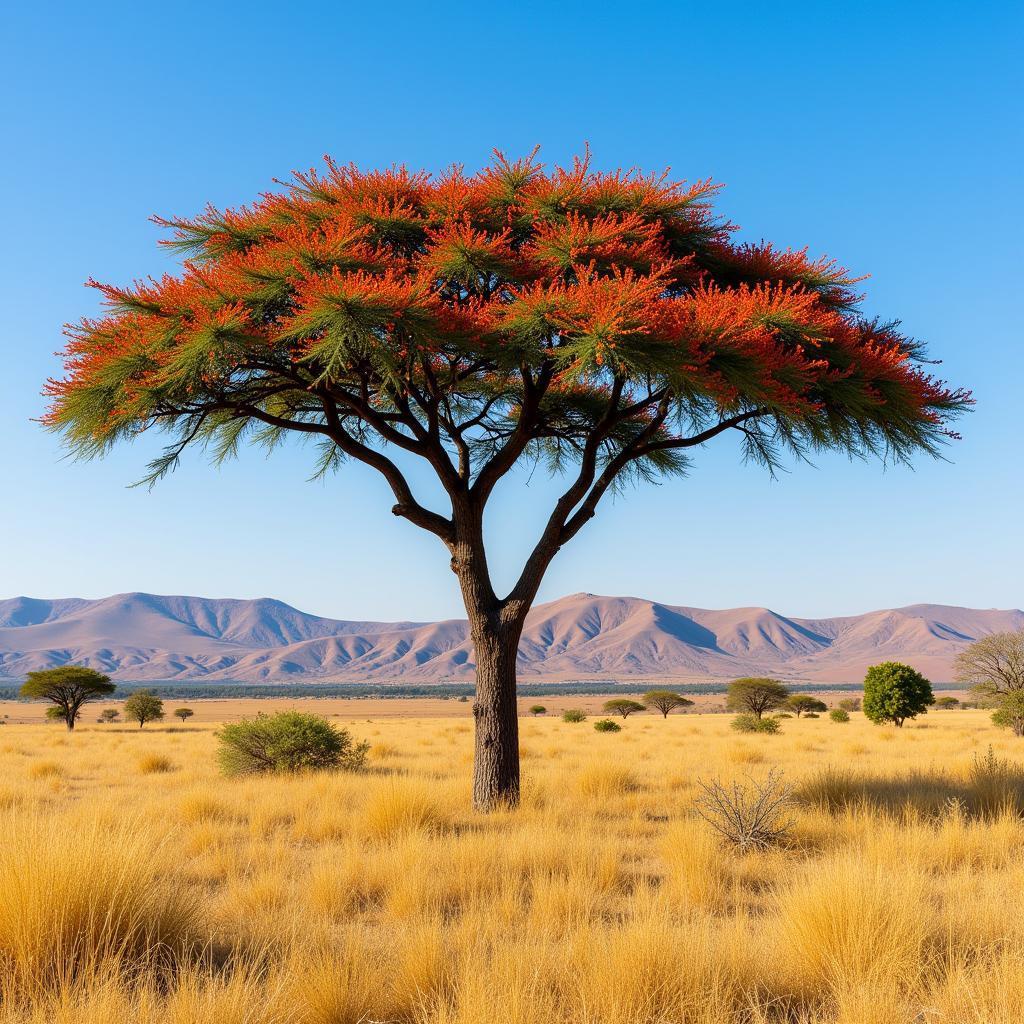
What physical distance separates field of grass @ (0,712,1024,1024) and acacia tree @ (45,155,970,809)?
3241 mm

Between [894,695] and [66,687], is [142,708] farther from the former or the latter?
[894,695]

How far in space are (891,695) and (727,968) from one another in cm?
3836

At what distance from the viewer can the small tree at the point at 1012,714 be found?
3036cm

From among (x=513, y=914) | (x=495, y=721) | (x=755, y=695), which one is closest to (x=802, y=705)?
(x=755, y=695)

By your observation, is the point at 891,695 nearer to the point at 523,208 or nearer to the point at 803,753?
the point at 803,753

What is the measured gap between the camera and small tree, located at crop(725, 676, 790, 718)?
5006 centimetres

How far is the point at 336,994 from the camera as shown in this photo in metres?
4.52

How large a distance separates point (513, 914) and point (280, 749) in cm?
1201

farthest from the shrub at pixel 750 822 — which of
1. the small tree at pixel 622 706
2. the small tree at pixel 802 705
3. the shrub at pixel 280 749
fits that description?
the small tree at pixel 622 706

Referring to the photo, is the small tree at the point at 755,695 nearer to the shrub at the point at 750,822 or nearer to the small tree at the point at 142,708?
the small tree at the point at 142,708

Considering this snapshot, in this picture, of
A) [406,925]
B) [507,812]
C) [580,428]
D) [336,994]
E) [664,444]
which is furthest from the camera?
[580,428]

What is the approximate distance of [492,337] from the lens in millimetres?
10812

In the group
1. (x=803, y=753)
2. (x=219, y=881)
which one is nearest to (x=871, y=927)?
A: (x=219, y=881)

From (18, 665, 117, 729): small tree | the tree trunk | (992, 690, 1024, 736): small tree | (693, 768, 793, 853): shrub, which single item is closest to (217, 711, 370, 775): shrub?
the tree trunk
